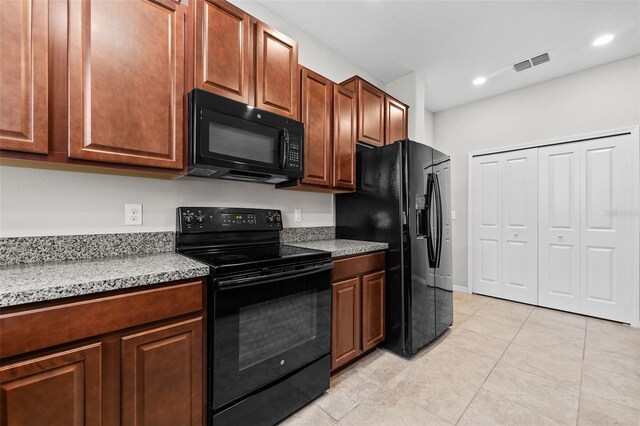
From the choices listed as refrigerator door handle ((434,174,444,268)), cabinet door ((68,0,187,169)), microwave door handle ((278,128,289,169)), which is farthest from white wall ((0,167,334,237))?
refrigerator door handle ((434,174,444,268))

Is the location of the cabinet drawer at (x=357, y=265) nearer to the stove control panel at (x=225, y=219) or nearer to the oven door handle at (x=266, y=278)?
the oven door handle at (x=266, y=278)

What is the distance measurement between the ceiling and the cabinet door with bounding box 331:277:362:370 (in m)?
2.27

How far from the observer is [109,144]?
131 cm

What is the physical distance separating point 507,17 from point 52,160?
3.39 m

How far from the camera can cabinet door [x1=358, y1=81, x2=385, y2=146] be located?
261cm

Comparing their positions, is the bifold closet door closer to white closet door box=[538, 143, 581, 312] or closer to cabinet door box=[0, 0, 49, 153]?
white closet door box=[538, 143, 581, 312]

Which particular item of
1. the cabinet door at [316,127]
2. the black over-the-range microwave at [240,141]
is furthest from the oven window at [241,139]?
the cabinet door at [316,127]

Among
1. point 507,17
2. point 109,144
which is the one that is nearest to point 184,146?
point 109,144

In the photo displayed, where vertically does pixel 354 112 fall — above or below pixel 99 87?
above

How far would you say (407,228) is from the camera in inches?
89.7

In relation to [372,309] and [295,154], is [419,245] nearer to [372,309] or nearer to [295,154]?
[372,309]

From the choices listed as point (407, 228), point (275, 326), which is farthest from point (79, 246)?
point (407, 228)

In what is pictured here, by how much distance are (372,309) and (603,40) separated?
11.3 ft

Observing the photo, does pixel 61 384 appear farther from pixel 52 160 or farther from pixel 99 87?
pixel 99 87
